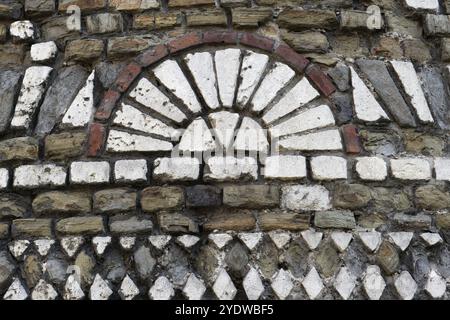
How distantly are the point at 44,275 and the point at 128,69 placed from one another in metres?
0.97

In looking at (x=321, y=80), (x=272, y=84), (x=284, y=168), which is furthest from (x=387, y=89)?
(x=284, y=168)

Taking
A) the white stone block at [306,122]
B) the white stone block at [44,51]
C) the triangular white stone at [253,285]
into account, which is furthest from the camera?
the white stone block at [44,51]

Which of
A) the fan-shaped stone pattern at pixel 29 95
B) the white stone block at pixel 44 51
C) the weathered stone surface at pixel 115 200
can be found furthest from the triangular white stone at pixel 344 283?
the white stone block at pixel 44 51

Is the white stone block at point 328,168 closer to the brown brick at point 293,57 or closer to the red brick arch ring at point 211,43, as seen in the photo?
the red brick arch ring at point 211,43

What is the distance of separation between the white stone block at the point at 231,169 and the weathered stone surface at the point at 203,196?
5cm

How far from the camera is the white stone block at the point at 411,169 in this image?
11.1 feet

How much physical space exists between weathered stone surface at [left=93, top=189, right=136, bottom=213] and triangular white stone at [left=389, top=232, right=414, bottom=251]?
1104 millimetres

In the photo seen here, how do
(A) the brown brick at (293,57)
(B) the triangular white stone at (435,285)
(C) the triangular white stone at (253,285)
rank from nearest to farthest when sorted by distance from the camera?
(C) the triangular white stone at (253,285) < (B) the triangular white stone at (435,285) < (A) the brown brick at (293,57)

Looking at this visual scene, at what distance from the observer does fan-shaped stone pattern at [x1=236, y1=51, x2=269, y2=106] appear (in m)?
3.38

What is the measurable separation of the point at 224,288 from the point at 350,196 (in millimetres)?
665

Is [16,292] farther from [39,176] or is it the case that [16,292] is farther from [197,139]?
[197,139]

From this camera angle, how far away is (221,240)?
3.19 meters

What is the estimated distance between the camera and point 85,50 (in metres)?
3.54
